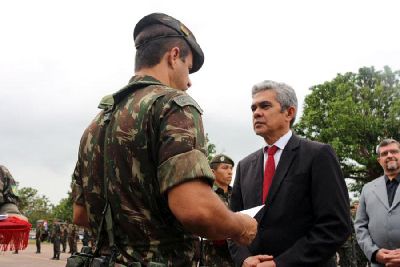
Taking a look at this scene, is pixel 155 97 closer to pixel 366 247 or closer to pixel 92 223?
pixel 92 223

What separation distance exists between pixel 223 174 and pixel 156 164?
563 cm

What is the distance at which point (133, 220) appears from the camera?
6.97 feet

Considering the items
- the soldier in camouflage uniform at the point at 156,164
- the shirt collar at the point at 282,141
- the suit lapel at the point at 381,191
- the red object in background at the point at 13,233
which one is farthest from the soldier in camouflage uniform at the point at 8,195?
the suit lapel at the point at 381,191

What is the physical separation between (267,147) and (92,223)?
1616 millimetres

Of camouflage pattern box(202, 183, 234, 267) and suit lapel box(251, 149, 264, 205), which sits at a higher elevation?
suit lapel box(251, 149, 264, 205)

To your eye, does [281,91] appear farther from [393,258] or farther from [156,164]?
[393,258]

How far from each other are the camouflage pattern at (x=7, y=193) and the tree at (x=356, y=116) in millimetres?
32342

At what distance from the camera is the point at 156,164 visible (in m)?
2.12

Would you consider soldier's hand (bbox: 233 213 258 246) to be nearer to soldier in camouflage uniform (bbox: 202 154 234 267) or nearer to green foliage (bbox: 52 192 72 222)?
soldier in camouflage uniform (bbox: 202 154 234 267)

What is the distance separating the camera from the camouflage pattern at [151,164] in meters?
2.02

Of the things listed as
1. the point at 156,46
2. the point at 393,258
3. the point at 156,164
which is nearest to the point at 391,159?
the point at 393,258

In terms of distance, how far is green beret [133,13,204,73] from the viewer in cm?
240

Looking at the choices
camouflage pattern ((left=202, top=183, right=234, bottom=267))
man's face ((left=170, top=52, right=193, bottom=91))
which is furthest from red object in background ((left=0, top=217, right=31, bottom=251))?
man's face ((left=170, top=52, right=193, bottom=91))

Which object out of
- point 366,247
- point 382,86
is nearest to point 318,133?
point 382,86
